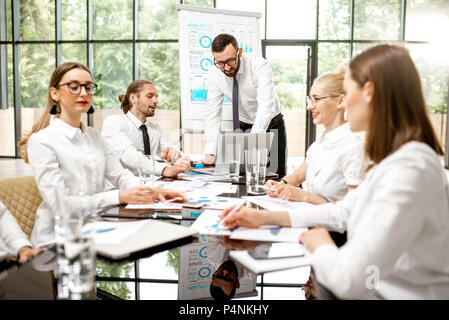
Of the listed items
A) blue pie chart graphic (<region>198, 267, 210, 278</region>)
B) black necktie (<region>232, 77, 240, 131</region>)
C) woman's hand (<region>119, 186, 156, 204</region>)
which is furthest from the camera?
black necktie (<region>232, 77, 240, 131</region>)

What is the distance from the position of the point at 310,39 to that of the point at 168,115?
3385 millimetres

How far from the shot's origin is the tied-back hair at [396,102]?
0.91 meters

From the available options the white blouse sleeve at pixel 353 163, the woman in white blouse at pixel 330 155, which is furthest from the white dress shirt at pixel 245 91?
the white blouse sleeve at pixel 353 163

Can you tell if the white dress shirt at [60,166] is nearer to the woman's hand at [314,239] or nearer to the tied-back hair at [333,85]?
the woman's hand at [314,239]

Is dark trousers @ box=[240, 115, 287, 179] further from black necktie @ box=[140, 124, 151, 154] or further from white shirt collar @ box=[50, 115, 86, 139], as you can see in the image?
white shirt collar @ box=[50, 115, 86, 139]

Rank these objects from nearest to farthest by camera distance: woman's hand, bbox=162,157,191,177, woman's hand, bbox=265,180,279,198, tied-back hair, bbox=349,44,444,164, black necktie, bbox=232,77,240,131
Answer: tied-back hair, bbox=349,44,444,164 < woman's hand, bbox=265,180,279,198 < woman's hand, bbox=162,157,191,177 < black necktie, bbox=232,77,240,131

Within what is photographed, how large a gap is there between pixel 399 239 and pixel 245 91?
120 inches

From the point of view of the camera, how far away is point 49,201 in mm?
1660

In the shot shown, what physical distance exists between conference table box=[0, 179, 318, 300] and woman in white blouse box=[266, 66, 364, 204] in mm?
759

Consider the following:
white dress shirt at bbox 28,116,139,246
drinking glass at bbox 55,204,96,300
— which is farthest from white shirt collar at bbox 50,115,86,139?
drinking glass at bbox 55,204,96,300

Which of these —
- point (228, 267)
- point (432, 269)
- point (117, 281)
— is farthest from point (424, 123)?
point (117, 281)

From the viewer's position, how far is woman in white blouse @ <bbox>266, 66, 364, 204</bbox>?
1785 mm

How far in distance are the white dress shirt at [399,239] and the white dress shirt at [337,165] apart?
839 millimetres

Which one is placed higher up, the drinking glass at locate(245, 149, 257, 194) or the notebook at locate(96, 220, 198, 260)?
the drinking glass at locate(245, 149, 257, 194)
